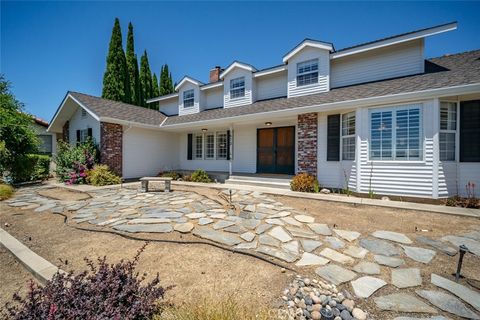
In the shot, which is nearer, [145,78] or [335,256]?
[335,256]

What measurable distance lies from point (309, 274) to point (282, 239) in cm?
102

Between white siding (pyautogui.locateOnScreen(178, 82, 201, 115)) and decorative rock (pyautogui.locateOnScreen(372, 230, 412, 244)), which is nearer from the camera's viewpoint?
decorative rock (pyautogui.locateOnScreen(372, 230, 412, 244))

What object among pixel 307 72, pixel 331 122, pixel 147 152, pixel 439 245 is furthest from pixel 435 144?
pixel 147 152

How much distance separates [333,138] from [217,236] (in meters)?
6.18

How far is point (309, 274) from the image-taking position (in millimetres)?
2729

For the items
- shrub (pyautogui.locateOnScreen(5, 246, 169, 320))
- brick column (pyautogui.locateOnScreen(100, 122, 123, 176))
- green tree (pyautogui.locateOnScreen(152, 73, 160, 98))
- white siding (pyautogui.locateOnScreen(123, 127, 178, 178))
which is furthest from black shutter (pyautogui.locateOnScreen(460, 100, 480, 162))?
Answer: green tree (pyautogui.locateOnScreen(152, 73, 160, 98))

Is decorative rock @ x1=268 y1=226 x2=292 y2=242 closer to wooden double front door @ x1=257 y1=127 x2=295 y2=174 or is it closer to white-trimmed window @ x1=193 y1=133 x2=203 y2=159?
wooden double front door @ x1=257 y1=127 x2=295 y2=174

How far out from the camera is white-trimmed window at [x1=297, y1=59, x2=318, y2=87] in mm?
9539

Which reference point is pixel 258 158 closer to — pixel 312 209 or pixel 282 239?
pixel 312 209

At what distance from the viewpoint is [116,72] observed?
762 inches

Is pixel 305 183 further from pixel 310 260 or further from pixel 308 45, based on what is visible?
pixel 308 45

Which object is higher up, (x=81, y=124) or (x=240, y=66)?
(x=240, y=66)

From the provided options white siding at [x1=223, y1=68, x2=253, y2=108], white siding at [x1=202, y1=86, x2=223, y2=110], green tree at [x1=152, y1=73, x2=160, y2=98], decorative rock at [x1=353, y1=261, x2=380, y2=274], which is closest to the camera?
decorative rock at [x1=353, y1=261, x2=380, y2=274]

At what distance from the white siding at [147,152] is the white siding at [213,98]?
3055mm
